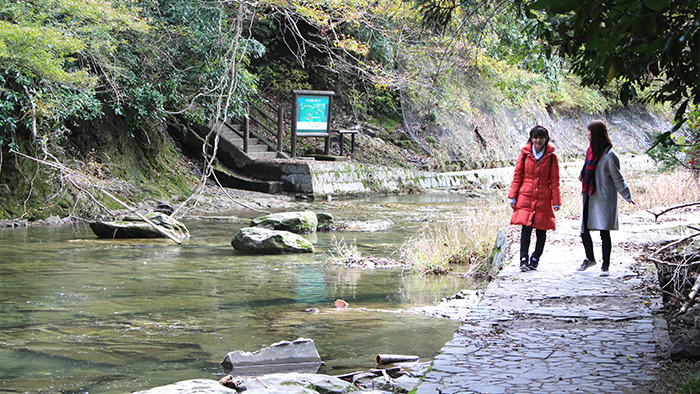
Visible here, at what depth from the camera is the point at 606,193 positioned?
25.9 ft

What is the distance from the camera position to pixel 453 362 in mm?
4625

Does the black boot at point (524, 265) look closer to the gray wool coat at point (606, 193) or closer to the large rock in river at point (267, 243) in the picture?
the gray wool coat at point (606, 193)

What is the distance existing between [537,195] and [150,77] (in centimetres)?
1124

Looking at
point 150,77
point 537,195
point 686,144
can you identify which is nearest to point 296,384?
point 537,195

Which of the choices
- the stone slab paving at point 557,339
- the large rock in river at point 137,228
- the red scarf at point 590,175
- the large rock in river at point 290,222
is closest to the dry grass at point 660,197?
the large rock in river at point 290,222

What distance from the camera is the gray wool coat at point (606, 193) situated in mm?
7793

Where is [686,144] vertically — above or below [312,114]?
below

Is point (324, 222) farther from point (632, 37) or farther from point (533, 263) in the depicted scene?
point (632, 37)

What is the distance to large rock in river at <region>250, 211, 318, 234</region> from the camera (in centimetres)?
1348

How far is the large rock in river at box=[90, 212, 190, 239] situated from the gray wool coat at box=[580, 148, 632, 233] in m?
7.80

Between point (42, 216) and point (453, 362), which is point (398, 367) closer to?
point (453, 362)

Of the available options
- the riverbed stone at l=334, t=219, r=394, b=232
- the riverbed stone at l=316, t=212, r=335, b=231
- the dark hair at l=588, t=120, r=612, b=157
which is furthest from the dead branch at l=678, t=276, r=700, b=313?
the riverbed stone at l=316, t=212, r=335, b=231

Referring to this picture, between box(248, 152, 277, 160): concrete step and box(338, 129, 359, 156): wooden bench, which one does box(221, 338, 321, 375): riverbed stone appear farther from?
box(338, 129, 359, 156): wooden bench

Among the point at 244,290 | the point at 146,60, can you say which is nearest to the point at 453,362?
the point at 244,290
